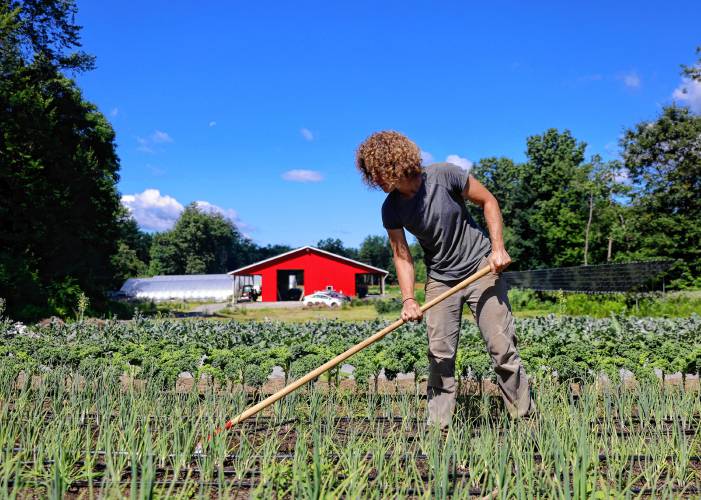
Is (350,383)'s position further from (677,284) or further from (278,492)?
(677,284)

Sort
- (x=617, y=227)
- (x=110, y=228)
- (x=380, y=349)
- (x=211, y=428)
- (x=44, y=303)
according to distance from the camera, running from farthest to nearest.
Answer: (x=617, y=227), (x=110, y=228), (x=44, y=303), (x=380, y=349), (x=211, y=428)

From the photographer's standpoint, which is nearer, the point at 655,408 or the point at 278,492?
the point at 278,492

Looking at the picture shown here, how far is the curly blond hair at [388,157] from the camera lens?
10.6ft

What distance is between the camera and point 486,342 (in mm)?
3504

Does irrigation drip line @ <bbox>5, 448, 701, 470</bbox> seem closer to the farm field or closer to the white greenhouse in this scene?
the farm field

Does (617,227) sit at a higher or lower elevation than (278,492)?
higher

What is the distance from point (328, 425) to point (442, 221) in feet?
4.55

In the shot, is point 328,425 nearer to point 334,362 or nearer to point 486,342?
point 334,362

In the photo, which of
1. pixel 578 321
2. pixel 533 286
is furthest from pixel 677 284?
pixel 578 321

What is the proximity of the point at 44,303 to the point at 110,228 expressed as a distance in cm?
929

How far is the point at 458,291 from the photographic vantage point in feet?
11.5

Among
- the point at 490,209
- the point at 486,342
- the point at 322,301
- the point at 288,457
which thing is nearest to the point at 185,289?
the point at 322,301

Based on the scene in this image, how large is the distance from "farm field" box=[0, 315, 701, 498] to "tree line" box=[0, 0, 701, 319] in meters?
9.34

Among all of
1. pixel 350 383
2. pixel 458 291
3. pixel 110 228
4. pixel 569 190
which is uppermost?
pixel 569 190
